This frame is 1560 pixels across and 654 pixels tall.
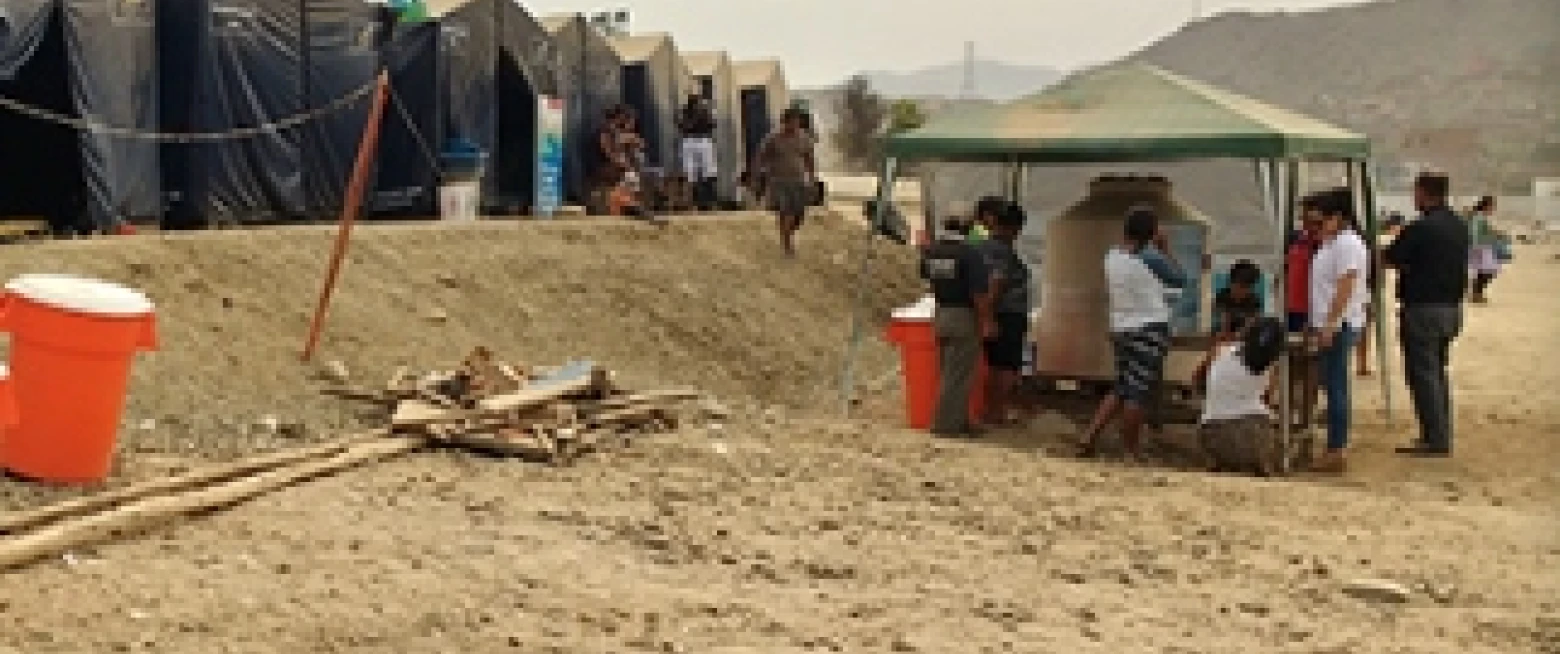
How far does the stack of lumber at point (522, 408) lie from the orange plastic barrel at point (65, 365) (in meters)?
1.60

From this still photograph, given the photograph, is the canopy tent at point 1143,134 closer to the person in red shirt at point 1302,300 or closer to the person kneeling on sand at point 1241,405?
the person in red shirt at point 1302,300

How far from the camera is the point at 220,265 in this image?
35.6 feet

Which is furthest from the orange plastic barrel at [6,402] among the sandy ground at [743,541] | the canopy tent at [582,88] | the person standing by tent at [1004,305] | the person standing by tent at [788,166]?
the canopy tent at [582,88]

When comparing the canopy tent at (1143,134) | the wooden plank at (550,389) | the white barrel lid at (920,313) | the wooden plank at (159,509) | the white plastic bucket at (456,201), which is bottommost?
the wooden plank at (159,509)

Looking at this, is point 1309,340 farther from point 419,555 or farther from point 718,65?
point 718,65

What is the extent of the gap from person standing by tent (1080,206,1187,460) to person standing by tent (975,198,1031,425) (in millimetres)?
747

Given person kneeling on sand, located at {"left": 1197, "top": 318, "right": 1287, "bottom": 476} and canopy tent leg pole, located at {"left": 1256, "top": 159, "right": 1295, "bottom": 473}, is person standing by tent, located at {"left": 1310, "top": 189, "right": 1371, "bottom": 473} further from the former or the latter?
person kneeling on sand, located at {"left": 1197, "top": 318, "right": 1287, "bottom": 476}

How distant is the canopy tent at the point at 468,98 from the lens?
16969 millimetres

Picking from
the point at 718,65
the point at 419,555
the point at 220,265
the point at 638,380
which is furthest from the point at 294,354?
the point at 718,65

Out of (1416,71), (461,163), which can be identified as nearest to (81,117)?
(461,163)

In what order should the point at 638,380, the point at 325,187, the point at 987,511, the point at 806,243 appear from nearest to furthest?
the point at 987,511 < the point at 638,380 < the point at 325,187 < the point at 806,243

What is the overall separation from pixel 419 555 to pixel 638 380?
5.99m

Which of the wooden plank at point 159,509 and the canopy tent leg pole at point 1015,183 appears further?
the canopy tent leg pole at point 1015,183

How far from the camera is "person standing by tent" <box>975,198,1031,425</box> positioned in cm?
1003
